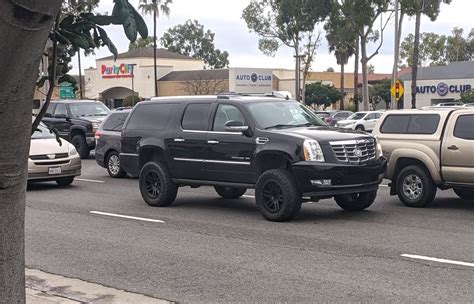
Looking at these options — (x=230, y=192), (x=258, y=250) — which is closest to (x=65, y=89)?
(x=230, y=192)

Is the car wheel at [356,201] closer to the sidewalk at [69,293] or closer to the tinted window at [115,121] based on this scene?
the sidewalk at [69,293]

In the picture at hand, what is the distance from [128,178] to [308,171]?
8778 mm

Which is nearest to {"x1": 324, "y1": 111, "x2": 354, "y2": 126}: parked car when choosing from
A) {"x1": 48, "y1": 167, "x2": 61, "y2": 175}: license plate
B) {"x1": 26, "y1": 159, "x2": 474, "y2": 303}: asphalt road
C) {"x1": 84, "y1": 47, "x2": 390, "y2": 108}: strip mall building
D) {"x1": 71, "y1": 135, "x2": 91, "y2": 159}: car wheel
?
{"x1": 84, "y1": 47, "x2": 390, "y2": 108}: strip mall building

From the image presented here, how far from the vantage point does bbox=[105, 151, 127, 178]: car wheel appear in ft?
58.2

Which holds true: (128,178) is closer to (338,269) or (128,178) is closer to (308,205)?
(308,205)

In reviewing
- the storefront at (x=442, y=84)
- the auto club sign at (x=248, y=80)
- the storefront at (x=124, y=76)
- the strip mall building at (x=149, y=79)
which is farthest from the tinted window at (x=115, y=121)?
the storefront at (x=124, y=76)

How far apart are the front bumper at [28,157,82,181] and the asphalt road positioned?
185 cm

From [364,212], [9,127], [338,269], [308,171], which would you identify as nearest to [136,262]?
[338,269]

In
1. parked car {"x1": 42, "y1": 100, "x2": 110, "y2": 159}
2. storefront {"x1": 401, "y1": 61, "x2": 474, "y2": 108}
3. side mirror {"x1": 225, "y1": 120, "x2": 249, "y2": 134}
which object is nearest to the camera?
side mirror {"x1": 225, "y1": 120, "x2": 249, "y2": 134}

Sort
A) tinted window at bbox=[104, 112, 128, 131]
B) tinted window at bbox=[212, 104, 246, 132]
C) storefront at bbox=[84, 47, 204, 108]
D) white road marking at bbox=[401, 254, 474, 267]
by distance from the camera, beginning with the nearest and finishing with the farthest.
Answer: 1. white road marking at bbox=[401, 254, 474, 267]
2. tinted window at bbox=[212, 104, 246, 132]
3. tinted window at bbox=[104, 112, 128, 131]
4. storefront at bbox=[84, 47, 204, 108]

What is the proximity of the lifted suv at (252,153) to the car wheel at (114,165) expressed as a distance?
4.57 meters

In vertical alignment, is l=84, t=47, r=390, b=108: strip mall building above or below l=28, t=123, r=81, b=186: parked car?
above

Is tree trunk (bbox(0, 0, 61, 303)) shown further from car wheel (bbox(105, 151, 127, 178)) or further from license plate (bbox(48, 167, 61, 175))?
car wheel (bbox(105, 151, 127, 178))

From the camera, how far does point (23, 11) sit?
2045 mm
